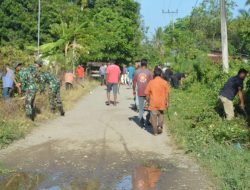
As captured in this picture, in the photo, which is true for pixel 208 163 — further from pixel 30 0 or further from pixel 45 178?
pixel 30 0

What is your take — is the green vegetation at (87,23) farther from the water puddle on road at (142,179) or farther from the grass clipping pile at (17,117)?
the water puddle on road at (142,179)

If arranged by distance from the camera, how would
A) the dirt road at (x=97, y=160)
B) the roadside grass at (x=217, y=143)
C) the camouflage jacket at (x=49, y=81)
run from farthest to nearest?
the camouflage jacket at (x=49, y=81) < the dirt road at (x=97, y=160) < the roadside grass at (x=217, y=143)

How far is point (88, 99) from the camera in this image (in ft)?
75.1

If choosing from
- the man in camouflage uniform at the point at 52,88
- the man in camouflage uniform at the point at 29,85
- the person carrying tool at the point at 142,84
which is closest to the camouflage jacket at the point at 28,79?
the man in camouflage uniform at the point at 29,85

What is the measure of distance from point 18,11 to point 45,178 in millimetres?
41606

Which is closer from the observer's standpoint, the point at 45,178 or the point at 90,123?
the point at 45,178

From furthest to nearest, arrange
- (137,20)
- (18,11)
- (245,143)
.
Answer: (137,20)
(18,11)
(245,143)

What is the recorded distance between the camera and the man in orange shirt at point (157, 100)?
11977mm

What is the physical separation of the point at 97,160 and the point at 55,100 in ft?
22.9

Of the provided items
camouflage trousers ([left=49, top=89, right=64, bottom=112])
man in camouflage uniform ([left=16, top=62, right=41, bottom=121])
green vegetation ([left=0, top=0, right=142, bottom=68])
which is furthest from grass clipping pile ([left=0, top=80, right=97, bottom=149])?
green vegetation ([left=0, top=0, right=142, bottom=68])

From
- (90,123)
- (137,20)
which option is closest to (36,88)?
(90,123)

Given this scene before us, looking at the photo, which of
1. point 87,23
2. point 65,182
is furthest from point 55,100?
point 87,23

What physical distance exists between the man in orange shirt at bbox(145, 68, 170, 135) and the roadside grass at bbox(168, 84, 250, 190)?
0.50 m

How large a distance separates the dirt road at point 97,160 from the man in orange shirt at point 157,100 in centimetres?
39
